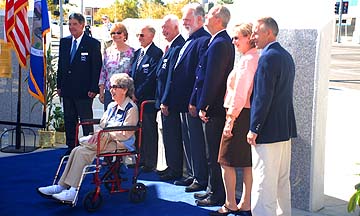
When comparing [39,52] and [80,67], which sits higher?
[39,52]

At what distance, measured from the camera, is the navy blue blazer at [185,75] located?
582 centimetres

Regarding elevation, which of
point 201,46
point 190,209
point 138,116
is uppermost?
point 201,46

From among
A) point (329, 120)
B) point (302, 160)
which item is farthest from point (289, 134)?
point (329, 120)

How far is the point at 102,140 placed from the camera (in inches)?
216

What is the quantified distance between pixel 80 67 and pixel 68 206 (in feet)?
7.42

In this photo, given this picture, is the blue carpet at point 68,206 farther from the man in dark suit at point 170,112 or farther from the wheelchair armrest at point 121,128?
the wheelchair armrest at point 121,128

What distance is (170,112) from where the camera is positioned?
6293 millimetres

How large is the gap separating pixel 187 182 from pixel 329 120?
500 cm

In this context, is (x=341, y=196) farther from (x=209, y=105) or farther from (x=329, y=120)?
(x=329, y=120)

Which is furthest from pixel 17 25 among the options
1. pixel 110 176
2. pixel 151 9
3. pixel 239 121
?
pixel 151 9

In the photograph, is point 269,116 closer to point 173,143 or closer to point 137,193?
point 137,193

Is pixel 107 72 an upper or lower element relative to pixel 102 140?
upper

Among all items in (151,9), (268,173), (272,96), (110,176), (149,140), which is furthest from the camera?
(151,9)

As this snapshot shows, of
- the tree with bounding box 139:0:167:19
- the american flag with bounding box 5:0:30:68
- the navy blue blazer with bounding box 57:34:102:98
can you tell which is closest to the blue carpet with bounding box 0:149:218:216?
the navy blue blazer with bounding box 57:34:102:98
